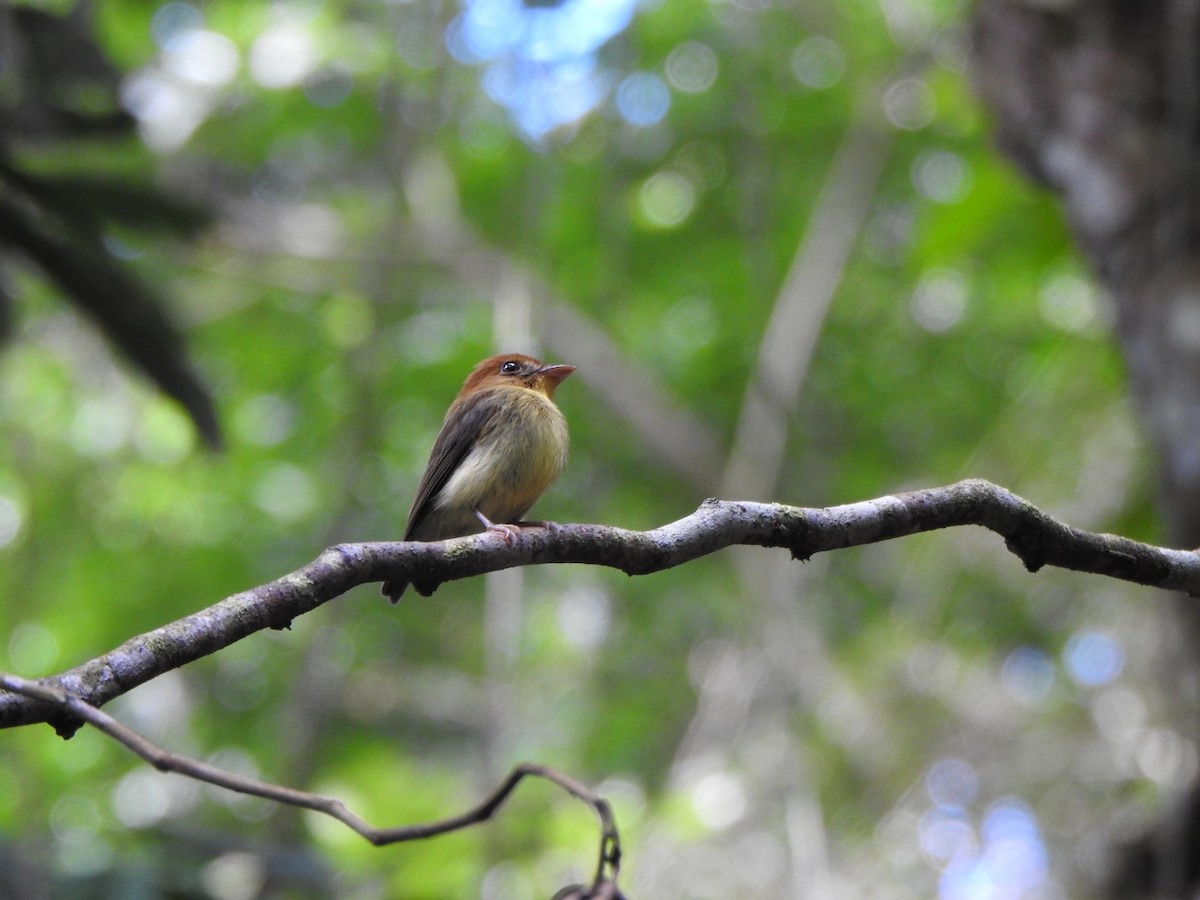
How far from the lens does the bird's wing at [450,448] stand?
4453 millimetres

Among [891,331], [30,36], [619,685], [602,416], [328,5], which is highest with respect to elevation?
[328,5]

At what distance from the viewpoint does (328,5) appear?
11.1m

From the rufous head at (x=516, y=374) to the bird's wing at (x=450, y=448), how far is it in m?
0.30

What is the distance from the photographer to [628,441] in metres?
11.1

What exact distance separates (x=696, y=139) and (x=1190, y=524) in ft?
23.2

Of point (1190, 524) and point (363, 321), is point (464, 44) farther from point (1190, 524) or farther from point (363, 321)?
point (1190, 524)

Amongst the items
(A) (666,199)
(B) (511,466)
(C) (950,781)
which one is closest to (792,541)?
(B) (511,466)

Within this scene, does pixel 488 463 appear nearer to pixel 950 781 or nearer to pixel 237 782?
pixel 237 782

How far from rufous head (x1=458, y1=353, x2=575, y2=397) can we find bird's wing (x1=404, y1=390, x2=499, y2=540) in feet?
0.99

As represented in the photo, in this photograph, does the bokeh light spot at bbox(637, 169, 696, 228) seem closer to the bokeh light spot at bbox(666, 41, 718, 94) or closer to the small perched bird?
the bokeh light spot at bbox(666, 41, 718, 94)

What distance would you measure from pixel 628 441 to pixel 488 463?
686cm

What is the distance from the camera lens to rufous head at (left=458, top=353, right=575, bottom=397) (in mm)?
4879

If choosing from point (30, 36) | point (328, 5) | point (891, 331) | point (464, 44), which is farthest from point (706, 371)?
point (30, 36)

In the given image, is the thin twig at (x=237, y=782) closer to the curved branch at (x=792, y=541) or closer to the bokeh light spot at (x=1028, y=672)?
the curved branch at (x=792, y=541)
